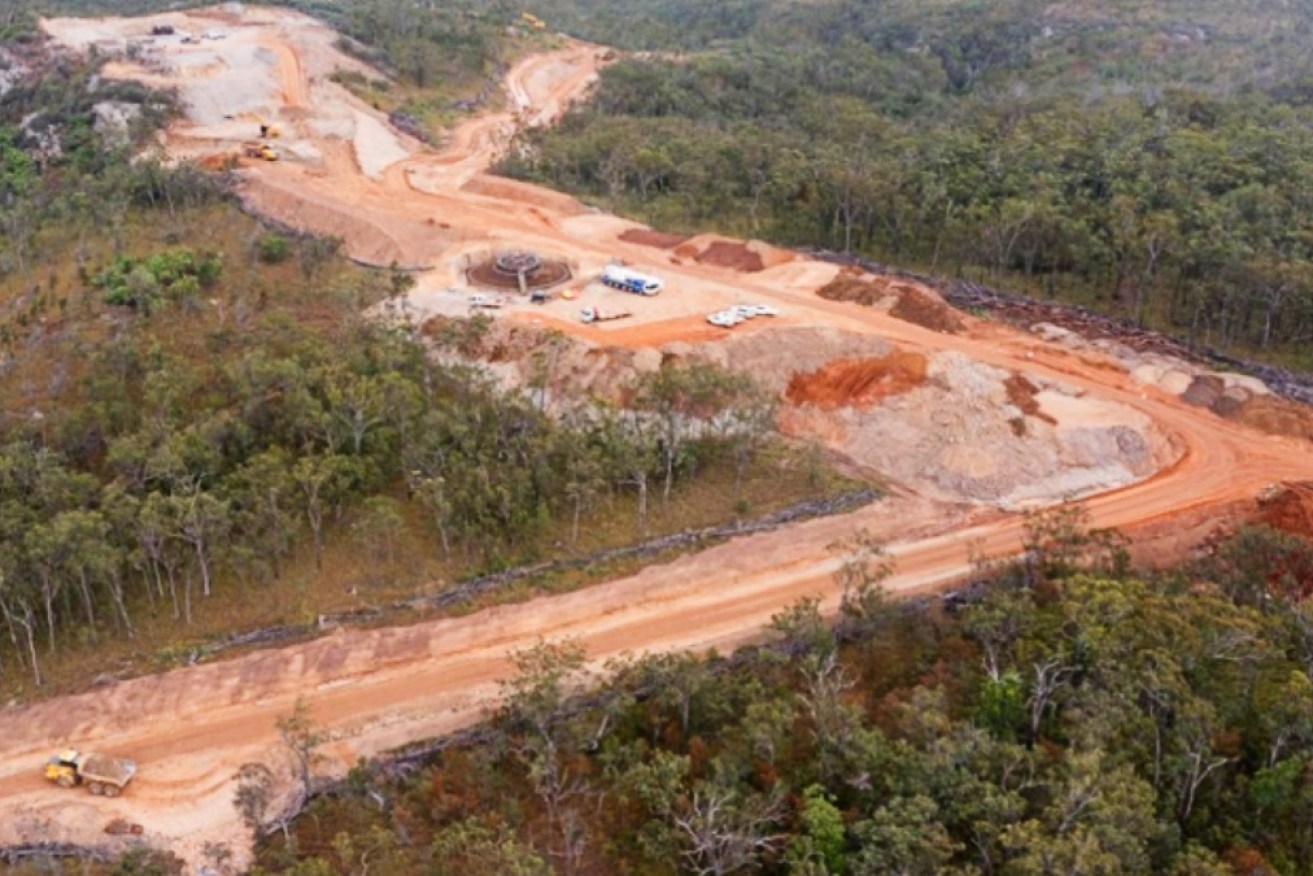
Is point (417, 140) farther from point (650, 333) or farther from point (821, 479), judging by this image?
point (821, 479)

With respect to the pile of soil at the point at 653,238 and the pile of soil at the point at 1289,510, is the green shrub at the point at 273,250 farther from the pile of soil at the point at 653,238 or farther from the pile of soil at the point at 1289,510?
the pile of soil at the point at 1289,510

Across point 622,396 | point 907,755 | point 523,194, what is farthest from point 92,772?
point 523,194

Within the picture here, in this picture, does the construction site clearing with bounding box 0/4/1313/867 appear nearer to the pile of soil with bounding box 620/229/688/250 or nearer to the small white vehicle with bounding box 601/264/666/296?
the pile of soil with bounding box 620/229/688/250

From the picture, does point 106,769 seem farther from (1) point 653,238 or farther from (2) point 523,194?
A: (2) point 523,194

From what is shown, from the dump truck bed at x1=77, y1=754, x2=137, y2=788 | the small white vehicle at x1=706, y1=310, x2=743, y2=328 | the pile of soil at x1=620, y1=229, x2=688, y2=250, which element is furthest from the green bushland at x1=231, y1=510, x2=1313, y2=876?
the pile of soil at x1=620, y1=229, x2=688, y2=250

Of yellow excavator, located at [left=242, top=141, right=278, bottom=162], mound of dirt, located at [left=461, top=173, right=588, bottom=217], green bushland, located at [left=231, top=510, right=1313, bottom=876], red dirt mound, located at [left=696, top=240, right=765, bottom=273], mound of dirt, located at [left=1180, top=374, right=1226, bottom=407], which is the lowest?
green bushland, located at [left=231, top=510, right=1313, bottom=876]

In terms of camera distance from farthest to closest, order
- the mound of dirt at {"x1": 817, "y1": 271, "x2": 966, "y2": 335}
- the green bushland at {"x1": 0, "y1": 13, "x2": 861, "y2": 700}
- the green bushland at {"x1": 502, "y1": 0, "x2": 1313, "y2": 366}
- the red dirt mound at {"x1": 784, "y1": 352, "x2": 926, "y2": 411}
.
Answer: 1. the green bushland at {"x1": 502, "y1": 0, "x2": 1313, "y2": 366}
2. the mound of dirt at {"x1": 817, "y1": 271, "x2": 966, "y2": 335}
3. the red dirt mound at {"x1": 784, "y1": 352, "x2": 926, "y2": 411}
4. the green bushland at {"x1": 0, "y1": 13, "x2": 861, "y2": 700}
